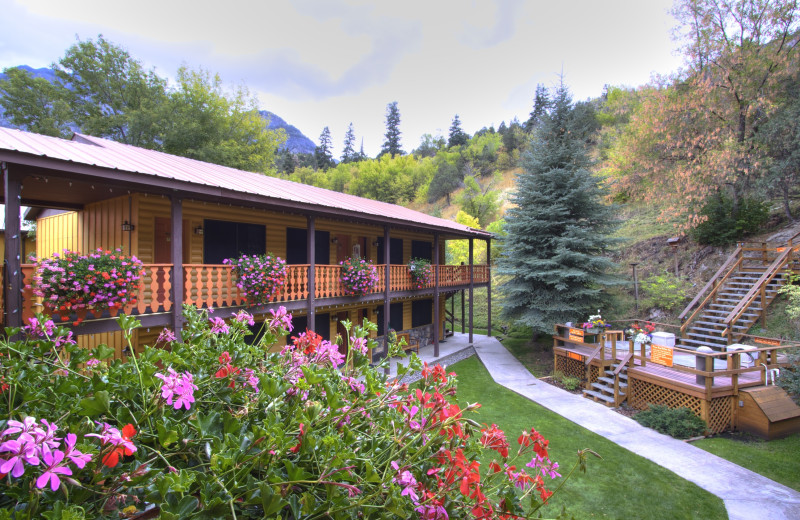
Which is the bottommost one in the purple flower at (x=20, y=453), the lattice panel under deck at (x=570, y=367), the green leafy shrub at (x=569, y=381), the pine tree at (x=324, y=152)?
the green leafy shrub at (x=569, y=381)

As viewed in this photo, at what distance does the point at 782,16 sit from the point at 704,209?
698 centimetres

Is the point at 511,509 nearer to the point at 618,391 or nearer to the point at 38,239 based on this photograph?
the point at 618,391

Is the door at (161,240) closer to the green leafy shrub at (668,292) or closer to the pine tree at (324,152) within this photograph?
the green leafy shrub at (668,292)

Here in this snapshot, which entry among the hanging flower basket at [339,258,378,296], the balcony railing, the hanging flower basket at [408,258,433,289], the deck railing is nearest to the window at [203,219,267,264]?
the balcony railing

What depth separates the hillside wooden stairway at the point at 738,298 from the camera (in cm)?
1120

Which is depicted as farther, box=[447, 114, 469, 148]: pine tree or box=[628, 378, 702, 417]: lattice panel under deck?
box=[447, 114, 469, 148]: pine tree

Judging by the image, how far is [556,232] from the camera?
46.5ft

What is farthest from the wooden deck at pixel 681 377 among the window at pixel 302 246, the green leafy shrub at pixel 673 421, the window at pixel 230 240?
the window at pixel 230 240

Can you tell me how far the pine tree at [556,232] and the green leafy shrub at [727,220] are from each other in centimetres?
463

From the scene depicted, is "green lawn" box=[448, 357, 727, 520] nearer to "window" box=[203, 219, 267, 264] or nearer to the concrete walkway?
the concrete walkway

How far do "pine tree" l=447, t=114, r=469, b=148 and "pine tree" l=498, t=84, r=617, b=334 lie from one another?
52.3 metres

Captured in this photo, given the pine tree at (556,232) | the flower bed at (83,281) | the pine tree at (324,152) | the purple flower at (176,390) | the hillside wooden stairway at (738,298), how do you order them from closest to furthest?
the purple flower at (176,390) < the flower bed at (83,281) < the hillside wooden stairway at (738,298) < the pine tree at (556,232) < the pine tree at (324,152)

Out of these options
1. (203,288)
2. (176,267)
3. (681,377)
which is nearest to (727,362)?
(681,377)

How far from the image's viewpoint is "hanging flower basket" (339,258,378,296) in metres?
10.1
